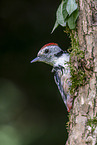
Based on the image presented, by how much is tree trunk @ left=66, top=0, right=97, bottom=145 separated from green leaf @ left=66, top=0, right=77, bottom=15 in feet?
0.20

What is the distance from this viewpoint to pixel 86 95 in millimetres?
1357

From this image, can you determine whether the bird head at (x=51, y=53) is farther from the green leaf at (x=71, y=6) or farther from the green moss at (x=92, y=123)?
the green moss at (x=92, y=123)

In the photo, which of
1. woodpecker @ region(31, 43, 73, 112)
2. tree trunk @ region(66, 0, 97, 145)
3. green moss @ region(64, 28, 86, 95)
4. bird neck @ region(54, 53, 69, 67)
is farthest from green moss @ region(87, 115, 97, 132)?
bird neck @ region(54, 53, 69, 67)

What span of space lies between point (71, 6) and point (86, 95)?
0.55m

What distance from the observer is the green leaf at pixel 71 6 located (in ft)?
4.63

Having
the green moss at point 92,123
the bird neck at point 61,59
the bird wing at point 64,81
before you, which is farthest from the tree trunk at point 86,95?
the bird neck at point 61,59

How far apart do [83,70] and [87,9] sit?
40 cm

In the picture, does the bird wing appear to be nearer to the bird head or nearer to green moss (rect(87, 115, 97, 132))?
the bird head

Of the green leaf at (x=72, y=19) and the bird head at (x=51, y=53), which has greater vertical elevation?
the green leaf at (x=72, y=19)

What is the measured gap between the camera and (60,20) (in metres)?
1.48

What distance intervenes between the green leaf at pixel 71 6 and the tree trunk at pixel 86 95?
0.06 meters

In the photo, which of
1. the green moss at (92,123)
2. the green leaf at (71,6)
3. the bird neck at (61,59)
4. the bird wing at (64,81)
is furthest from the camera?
the bird neck at (61,59)

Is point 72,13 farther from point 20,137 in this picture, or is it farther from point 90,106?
point 20,137

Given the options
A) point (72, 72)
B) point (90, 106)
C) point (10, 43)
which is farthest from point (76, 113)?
point (10, 43)
